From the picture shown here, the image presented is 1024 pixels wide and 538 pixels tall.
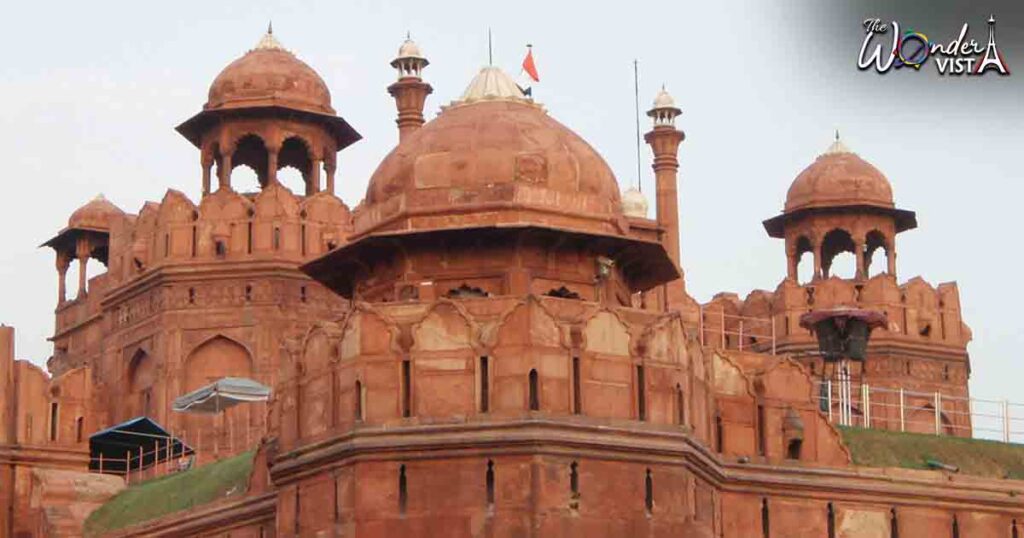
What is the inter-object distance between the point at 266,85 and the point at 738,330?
34.8 ft

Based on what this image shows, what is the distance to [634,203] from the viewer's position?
45.4m

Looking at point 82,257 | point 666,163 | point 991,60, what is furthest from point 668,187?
point 991,60

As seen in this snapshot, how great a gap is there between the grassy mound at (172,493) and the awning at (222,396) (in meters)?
3.61

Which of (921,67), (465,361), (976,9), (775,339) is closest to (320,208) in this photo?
(775,339)

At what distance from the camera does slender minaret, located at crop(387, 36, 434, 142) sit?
45000 millimetres

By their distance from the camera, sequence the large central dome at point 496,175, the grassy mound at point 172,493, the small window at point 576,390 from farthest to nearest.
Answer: the grassy mound at point 172,493 → the large central dome at point 496,175 → the small window at point 576,390

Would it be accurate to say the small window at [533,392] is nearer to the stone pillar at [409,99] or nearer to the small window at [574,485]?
the small window at [574,485]

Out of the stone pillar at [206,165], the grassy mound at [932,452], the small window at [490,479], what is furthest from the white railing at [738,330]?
the small window at [490,479]

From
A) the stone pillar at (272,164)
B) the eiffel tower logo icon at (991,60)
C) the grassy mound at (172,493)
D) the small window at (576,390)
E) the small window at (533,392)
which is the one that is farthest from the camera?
the stone pillar at (272,164)

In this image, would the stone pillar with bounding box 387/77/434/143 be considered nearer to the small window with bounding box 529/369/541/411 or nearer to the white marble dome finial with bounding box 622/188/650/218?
the white marble dome finial with bounding box 622/188/650/218

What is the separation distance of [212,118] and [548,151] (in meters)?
18.2

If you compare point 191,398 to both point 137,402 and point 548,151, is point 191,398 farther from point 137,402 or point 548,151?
point 548,151

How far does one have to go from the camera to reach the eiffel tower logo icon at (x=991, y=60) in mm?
16791

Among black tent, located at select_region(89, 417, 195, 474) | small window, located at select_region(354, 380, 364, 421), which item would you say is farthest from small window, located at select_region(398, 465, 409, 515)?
black tent, located at select_region(89, 417, 195, 474)
